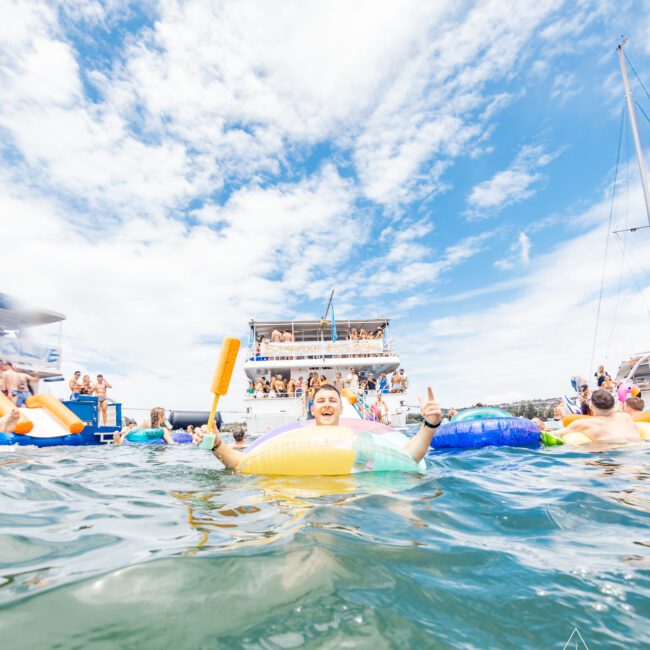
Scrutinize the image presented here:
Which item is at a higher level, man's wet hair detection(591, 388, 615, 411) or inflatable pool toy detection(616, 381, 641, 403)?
inflatable pool toy detection(616, 381, 641, 403)

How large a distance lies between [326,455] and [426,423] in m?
0.90

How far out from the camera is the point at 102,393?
1457 centimetres

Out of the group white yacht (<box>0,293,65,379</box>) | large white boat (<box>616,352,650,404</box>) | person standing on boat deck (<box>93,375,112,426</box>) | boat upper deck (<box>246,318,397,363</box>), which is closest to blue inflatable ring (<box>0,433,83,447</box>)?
person standing on boat deck (<box>93,375,112,426</box>)

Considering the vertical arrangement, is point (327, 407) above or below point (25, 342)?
below

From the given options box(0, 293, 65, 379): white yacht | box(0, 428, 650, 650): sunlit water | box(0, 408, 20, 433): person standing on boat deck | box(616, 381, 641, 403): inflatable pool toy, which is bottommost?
box(0, 428, 650, 650): sunlit water

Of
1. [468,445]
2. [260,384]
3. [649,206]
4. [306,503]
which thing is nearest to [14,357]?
[260,384]

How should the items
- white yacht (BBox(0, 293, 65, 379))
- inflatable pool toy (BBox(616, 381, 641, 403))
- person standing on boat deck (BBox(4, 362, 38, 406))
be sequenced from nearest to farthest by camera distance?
person standing on boat deck (BBox(4, 362, 38, 406)) < inflatable pool toy (BBox(616, 381, 641, 403)) < white yacht (BBox(0, 293, 65, 379))

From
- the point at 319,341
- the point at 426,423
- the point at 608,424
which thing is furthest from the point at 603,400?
the point at 319,341

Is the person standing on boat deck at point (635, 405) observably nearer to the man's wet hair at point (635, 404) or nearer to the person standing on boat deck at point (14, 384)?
the man's wet hair at point (635, 404)

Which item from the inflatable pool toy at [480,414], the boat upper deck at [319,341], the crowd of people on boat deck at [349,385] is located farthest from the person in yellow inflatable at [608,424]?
the boat upper deck at [319,341]

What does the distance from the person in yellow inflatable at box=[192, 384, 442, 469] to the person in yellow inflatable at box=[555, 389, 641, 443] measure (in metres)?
3.73

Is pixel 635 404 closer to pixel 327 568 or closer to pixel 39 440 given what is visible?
pixel 327 568

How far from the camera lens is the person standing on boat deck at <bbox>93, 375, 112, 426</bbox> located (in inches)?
551

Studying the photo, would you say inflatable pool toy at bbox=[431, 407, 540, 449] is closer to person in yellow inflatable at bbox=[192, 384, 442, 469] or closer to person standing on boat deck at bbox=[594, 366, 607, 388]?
person in yellow inflatable at bbox=[192, 384, 442, 469]
